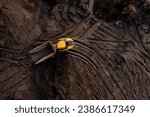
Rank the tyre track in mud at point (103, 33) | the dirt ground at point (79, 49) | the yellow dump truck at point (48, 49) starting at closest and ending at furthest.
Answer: the yellow dump truck at point (48, 49) < the dirt ground at point (79, 49) < the tyre track in mud at point (103, 33)

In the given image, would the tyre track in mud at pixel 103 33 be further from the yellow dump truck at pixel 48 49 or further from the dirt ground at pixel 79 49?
the yellow dump truck at pixel 48 49

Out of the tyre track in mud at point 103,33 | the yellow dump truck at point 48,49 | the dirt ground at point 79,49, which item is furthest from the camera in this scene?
the tyre track in mud at point 103,33

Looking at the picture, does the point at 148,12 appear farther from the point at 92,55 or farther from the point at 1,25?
the point at 1,25

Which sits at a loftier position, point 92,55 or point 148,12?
point 148,12

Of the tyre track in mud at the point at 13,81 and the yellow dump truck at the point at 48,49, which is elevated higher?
the yellow dump truck at the point at 48,49

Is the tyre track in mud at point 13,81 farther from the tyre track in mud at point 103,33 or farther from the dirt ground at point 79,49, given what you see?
the tyre track in mud at point 103,33

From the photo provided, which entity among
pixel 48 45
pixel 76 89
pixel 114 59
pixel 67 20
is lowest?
pixel 76 89

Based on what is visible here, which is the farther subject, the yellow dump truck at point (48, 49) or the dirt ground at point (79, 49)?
the dirt ground at point (79, 49)

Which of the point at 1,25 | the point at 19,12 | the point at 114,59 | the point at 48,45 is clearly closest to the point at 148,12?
the point at 114,59

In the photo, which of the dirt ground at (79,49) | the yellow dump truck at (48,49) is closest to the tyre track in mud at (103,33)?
the dirt ground at (79,49)
